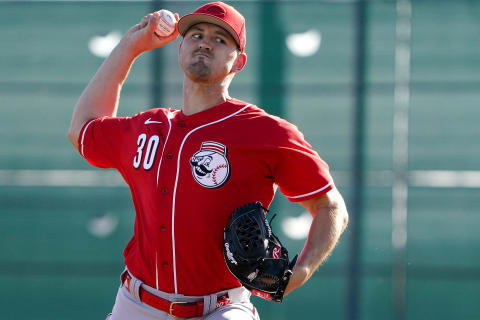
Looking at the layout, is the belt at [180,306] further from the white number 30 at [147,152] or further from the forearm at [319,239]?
the white number 30 at [147,152]

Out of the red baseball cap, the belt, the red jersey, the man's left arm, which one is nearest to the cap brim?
the red baseball cap

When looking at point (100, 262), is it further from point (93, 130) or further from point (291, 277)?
point (291, 277)

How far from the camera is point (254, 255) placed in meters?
2.53

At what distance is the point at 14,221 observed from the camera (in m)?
5.16

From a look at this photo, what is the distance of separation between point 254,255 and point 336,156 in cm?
261

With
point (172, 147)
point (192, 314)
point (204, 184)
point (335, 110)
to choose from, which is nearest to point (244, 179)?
point (204, 184)

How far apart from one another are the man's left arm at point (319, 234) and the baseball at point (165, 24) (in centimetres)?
96

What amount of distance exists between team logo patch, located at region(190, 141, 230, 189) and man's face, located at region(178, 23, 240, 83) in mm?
291

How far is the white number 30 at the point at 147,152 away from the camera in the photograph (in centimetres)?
289

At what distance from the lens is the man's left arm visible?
2641 millimetres

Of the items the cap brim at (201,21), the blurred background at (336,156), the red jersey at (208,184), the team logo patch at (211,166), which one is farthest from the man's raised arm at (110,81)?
the blurred background at (336,156)

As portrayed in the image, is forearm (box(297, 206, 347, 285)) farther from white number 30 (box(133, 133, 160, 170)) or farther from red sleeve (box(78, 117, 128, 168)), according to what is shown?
red sleeve (box(78, 117, 128, 168))

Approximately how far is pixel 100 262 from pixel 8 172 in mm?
889

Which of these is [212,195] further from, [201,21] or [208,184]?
[201,21]
